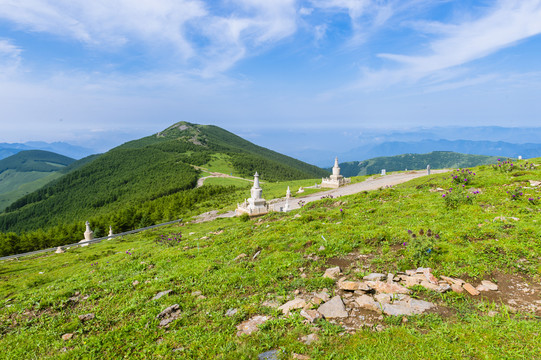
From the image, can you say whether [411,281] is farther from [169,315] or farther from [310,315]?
[169,315]

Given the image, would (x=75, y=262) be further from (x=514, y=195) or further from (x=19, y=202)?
(x=19, y=202)

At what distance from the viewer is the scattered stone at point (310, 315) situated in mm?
6305

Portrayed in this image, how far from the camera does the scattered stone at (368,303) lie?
6.47 metres

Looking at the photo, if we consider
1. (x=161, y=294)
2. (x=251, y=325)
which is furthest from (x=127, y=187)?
(x=251, y=325)

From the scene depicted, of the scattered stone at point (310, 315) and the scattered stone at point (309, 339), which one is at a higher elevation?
the scattered stone at point (310, 315)

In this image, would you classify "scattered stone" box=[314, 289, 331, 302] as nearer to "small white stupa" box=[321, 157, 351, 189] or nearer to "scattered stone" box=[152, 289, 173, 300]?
"scattered stone" box=[152, 289, 173, 300]

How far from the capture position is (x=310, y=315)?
21.1 ft

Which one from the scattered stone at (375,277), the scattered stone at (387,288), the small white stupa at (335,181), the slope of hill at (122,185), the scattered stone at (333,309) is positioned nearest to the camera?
the scattered stone at (333,309)

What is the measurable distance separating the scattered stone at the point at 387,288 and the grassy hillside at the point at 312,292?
1.01 feet

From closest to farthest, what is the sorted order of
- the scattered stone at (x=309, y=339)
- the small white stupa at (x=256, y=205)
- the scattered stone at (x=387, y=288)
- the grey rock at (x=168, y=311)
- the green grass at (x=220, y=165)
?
the scattered stone at (x=309, y=339), the scattered stone at (x=387, y=288), the grey rock at (x=168, y=311), the small white stupa at (x=256, y=205), the green grass at (x=220, y=165)

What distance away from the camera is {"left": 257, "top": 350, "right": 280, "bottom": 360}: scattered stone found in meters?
5.33

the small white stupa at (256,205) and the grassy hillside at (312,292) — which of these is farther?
the small white stupa at (256,205)

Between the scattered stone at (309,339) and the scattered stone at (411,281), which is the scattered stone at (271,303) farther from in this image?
the scattered stone at (411,281)

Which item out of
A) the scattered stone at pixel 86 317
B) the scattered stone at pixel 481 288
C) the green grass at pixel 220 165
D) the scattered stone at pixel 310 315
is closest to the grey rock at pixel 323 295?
the scattered stone at pixel 310 315
